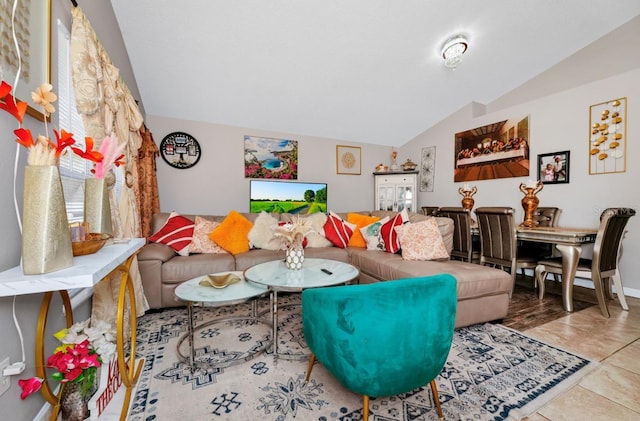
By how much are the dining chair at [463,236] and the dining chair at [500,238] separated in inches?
5.5

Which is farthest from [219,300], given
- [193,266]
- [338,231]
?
[338,231]

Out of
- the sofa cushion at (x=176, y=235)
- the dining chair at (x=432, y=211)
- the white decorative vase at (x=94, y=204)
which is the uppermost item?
the white decorative vase at (x=94, y=204)

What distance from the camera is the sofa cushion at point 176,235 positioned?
9.17ft

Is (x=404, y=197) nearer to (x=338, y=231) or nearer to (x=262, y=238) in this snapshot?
(x=338, y=231)

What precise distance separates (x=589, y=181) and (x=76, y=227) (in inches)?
188

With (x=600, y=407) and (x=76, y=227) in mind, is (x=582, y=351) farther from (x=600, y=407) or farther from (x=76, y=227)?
(x=76, y=227)

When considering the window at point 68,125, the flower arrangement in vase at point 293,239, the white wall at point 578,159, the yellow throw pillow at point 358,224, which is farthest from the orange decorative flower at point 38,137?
the white wall at point 578,159

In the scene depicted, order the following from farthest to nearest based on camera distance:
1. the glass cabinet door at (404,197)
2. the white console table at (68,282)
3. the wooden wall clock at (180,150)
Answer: the glass cabinet door at (404,197)
the wooden wall clock at (180,150)
the white console table at (68,282)

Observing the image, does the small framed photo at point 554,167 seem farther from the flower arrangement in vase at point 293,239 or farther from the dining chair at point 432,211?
the flower arrangement in vase at point 293,239

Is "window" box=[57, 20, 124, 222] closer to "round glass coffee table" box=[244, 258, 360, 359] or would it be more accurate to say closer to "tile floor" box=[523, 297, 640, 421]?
"round glass coffee table" box=[244, 258, 360, 359]

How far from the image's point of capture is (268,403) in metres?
1.32

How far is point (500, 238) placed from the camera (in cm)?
278

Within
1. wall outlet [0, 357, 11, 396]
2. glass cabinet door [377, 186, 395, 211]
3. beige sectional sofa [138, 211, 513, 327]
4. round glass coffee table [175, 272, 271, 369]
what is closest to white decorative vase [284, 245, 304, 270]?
round glass coffee table [175, 272, 271, 369]

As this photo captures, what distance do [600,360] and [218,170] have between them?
4.58 meters
